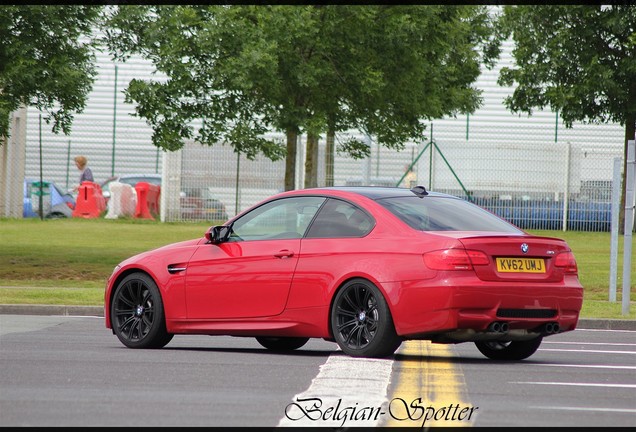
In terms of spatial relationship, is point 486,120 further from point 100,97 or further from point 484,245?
point 484,245

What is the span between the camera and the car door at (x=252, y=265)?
11.6 metres

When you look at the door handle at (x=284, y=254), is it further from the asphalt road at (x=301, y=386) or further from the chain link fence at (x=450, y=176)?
the chain link fence at (x=450, y=176)

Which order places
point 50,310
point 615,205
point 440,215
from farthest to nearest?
point 615,205 → point 50,310 → point 440,215

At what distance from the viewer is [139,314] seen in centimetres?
1229

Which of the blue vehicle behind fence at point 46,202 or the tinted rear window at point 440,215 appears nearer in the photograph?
the tinted rear window at point 440,215

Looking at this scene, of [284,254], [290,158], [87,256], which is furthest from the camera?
[290,158]

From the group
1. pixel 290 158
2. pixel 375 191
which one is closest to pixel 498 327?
pixel 375 191

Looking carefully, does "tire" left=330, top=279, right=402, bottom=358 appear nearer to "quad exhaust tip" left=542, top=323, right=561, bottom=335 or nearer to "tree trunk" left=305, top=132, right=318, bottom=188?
"quad exhaust tip" left=542, top=323, right=561, bottom=335

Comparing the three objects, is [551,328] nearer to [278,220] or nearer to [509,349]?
[509,349]

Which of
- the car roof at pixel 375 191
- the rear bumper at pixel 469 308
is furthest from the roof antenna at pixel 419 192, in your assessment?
the rear bumper at pixel 469 308

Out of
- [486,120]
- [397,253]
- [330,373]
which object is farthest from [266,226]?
[486,120]

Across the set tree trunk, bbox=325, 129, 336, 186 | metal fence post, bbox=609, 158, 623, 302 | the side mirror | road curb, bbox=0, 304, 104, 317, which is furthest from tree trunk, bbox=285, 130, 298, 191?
the side mirror

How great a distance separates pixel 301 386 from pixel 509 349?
3173 mm

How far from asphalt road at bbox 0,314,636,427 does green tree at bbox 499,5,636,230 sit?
77.2 feet
